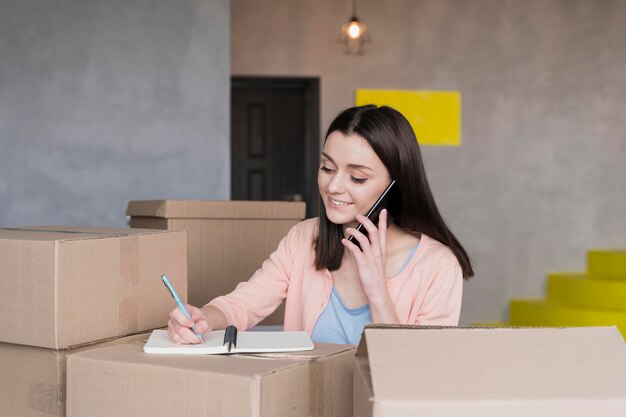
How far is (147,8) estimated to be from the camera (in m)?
3.77

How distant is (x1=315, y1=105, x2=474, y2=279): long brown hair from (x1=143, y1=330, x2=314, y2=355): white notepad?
67cm

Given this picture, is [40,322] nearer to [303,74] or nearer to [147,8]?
[147,8]

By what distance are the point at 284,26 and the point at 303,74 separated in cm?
39

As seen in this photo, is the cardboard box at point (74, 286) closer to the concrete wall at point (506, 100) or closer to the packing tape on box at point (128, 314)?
the packing tape on box at point (128, 314)

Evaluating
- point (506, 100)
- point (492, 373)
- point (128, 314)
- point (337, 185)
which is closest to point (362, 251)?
point (337, 185)

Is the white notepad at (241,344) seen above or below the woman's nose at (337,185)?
below

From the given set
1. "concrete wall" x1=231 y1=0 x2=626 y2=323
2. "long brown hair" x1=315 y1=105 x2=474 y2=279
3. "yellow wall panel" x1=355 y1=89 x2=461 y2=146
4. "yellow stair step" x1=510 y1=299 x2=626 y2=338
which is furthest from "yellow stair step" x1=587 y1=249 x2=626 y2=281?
"long brown hair" x1=315 y1=105 x2=474 y2=279

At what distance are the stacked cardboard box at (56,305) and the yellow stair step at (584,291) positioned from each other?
16.0 ft

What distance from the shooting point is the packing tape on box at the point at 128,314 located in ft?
4.26

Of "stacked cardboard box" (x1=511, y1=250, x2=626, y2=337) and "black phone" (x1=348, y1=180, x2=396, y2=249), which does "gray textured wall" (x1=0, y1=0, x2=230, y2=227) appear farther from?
"stacked cardboard box" (x1=511, y1=250, x2=626, y2=337)

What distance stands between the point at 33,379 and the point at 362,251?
0.72 meters

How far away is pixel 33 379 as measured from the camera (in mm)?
1211

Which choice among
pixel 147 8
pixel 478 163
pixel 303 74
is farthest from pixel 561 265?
pixel 147 8

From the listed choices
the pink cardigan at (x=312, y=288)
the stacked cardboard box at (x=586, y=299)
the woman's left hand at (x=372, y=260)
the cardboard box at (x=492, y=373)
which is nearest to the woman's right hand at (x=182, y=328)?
the cardboard box at (x=492, y=373)
